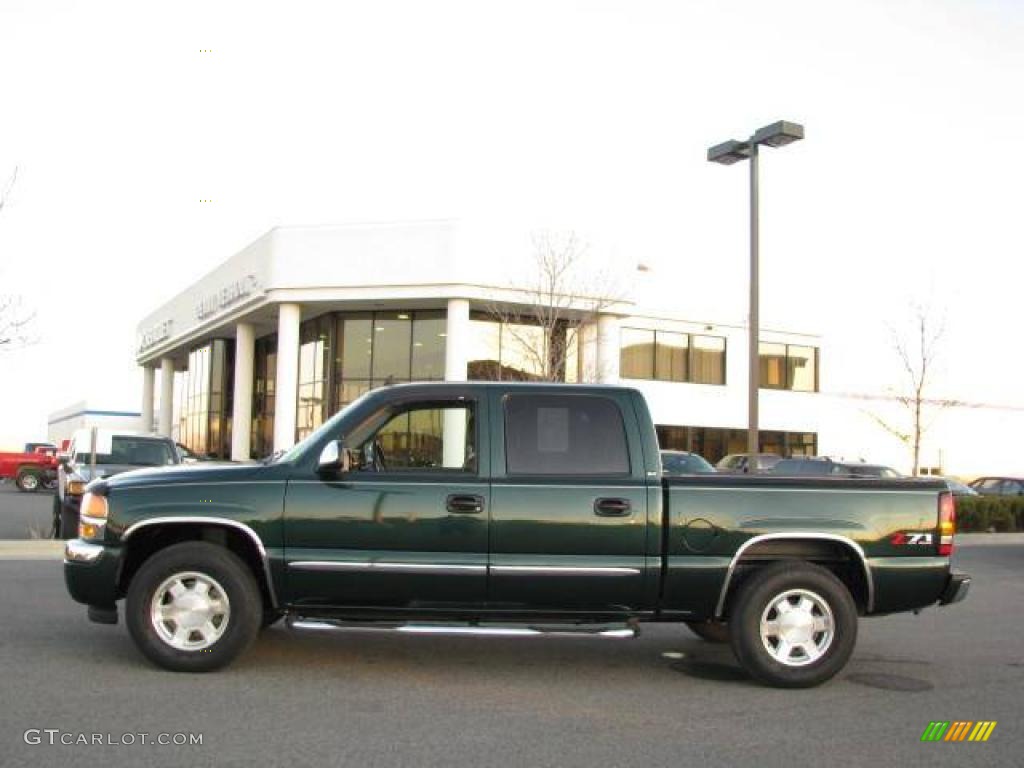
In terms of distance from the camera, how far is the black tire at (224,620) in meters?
6.79

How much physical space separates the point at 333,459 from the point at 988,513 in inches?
796

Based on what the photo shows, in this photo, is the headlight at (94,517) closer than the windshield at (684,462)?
Yes

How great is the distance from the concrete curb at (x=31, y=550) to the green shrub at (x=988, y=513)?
18.0 m

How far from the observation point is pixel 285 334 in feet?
106

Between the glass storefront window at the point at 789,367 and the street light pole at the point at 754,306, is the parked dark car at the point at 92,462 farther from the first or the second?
the glass storefront window at the point at 789,367

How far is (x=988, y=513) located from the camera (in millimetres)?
23156

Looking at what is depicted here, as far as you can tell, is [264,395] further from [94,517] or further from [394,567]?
[394,567]

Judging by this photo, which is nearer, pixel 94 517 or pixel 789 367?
pixel 94 517

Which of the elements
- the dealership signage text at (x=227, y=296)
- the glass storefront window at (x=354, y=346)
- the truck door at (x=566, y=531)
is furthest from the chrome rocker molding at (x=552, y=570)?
the dealership signage text at (x=227, y=296)

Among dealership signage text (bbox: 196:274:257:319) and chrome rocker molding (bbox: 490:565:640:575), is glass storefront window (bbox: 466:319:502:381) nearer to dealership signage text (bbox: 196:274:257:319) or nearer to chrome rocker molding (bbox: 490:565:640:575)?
dealership signage text (bbox: 196:274:257:319)

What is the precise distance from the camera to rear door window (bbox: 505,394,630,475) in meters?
7.00

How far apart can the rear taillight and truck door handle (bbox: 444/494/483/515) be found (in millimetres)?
3051

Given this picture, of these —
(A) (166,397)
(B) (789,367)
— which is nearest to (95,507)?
(B) (789,367)

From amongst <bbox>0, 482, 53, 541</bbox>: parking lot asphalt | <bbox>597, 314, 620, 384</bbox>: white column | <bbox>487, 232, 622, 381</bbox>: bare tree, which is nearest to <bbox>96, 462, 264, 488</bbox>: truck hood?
<bbox>0, 482, 53, 541</bbox>: parking lot asphalt
